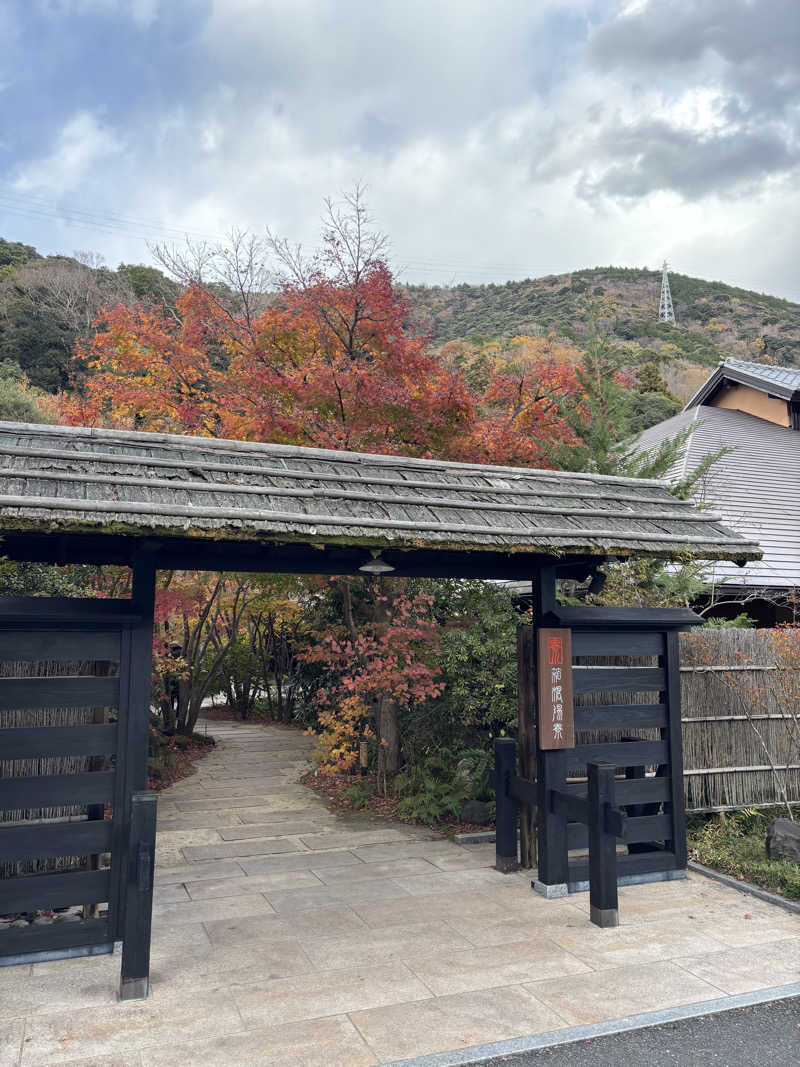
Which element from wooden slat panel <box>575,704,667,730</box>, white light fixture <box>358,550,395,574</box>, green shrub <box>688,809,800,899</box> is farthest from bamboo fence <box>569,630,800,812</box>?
white light fixture <box>358,550,395,574</box>

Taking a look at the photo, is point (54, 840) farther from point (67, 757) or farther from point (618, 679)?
point (618, 679)

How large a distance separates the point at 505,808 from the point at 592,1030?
284cm

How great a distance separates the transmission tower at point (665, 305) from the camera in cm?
6034

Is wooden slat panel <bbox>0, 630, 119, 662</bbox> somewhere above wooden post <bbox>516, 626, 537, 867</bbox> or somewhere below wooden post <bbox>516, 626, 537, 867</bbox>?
above

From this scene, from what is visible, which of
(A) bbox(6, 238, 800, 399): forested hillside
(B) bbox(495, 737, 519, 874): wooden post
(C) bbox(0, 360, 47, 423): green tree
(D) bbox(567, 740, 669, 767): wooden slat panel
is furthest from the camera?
(A) bbox(6, 238, 800, 399): forested hillside

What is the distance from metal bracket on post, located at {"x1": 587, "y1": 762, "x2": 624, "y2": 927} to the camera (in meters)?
5.42

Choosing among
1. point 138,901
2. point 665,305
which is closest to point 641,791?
point 138,901

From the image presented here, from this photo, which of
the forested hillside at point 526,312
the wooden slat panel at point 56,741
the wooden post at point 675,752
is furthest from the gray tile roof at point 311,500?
the forested hillside at point 526,312

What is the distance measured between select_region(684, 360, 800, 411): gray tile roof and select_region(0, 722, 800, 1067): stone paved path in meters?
15.1

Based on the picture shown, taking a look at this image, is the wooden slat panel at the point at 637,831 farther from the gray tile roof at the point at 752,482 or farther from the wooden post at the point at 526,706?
the gray tile roof at the point at 752,482

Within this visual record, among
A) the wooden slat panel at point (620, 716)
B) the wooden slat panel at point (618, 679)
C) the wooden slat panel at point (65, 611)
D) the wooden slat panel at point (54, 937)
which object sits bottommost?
the wooden slat panel at point (54, 937)

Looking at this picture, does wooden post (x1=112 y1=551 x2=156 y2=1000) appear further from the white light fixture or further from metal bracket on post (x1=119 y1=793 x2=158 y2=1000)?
the white light fixture

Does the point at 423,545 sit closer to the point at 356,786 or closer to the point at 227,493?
the point at 227,493

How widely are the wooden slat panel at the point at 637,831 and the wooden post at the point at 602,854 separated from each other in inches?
24.2
